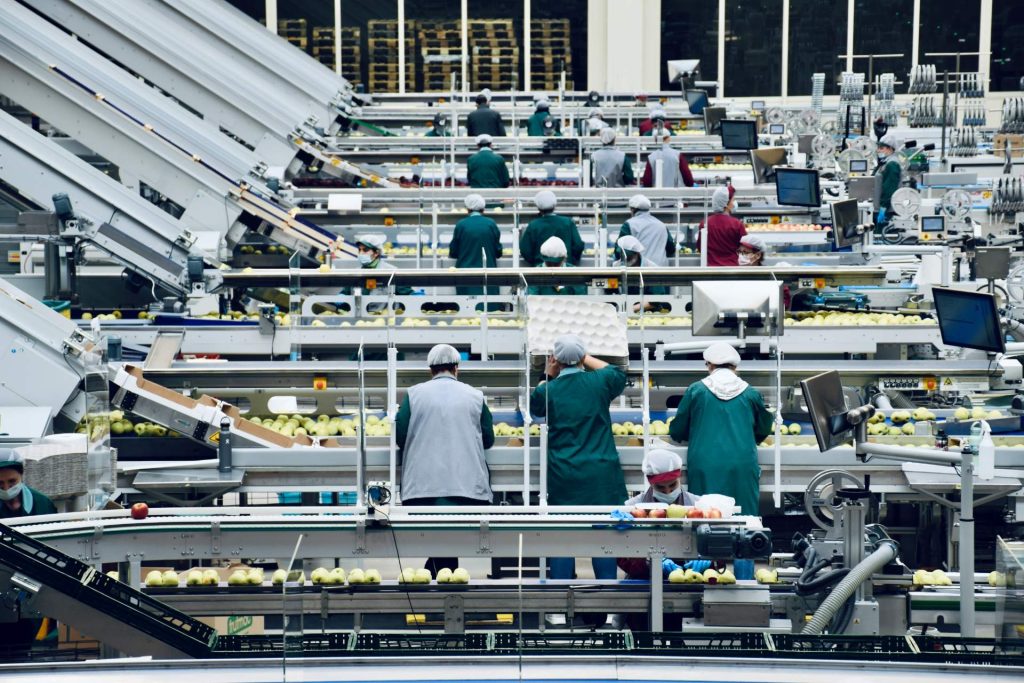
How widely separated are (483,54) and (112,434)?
1744 centimetres

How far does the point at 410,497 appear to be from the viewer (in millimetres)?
6832

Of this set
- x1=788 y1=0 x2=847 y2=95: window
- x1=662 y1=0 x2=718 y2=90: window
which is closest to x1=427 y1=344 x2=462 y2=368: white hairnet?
x1=662 y1=0 x2=718 y2=90: window

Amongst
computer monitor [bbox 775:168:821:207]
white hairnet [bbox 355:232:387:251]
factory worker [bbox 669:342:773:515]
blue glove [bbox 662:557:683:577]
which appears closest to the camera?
blue glove [bbox 662:557:683:577]

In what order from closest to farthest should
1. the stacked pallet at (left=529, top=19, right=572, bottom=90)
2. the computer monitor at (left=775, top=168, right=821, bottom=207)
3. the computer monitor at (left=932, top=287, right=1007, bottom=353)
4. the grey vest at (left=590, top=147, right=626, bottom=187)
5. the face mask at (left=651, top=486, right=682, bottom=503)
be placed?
1. the face mask at (left=651, top=486, right=682, bottom=503)
2. the computer monitor at (left=932, top=287, right=1007, bottom=353)
3. the computer monitor at (left=775, top=168, right=821, bottom=207)
4. the grey vest at (left=590, top=147, right=626, bottom=187)
5. the stacked pallet at (left=529, top=19, right=572, bottom=90)

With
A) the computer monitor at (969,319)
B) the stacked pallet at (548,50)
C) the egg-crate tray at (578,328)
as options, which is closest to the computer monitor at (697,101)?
the stacked pallet at (548,50)

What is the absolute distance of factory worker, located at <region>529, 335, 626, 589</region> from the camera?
6879 millimetres

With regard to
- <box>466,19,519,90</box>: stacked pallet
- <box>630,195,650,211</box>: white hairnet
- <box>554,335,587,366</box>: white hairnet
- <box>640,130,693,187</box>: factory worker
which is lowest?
<box>554,335,587,366</box>: white hairnet

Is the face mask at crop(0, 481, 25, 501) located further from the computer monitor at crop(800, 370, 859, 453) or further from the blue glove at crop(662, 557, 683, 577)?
the computer monitor at crop(800, 370, 859, 453)

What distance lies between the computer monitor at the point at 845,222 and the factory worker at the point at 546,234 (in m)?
1.97

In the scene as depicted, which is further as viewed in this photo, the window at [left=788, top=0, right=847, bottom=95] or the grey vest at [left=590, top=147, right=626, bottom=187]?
the window at [left=788, top=0, right=847, bottom=95]

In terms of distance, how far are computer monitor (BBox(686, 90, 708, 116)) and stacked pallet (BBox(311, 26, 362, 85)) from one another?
6490 millimetres

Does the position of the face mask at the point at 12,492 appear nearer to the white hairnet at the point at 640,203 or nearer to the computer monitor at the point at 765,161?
the white hairnet at the point at 640,203

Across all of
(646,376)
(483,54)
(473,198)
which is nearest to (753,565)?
(646,376)

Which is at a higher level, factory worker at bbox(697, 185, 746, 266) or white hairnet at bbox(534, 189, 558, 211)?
white hairnet at bbox(534, 189, 558, 211)
